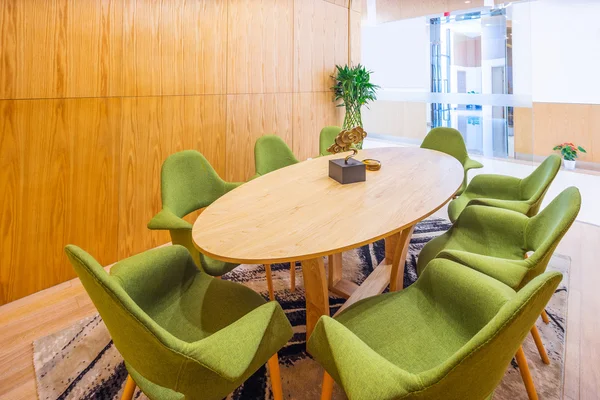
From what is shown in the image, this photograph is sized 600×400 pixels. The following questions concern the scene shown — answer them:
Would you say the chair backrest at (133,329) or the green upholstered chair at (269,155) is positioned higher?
the green upholstered chair at (269,155)

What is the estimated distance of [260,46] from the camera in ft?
14.3

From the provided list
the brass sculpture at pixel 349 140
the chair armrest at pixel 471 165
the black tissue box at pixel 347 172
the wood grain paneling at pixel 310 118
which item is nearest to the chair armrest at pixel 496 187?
the chair armrest at pixel 471 165

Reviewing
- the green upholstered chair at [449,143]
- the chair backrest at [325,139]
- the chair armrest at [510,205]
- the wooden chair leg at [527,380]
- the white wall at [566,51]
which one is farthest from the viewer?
the white wall at [566,51]

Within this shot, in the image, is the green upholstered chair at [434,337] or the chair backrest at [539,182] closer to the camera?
the green upholstered chair at [434,337]

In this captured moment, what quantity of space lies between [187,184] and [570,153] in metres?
6.32

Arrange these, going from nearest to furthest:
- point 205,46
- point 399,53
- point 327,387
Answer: point 327,387 → point 205,46 → point 399,53

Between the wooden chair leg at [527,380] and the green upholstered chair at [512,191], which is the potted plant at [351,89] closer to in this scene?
the green upholstered chair at [512,191]

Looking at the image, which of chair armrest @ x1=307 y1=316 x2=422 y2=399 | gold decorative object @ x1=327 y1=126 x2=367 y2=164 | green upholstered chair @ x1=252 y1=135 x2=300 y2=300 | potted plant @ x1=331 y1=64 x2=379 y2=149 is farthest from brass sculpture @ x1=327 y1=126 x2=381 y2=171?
potted plant @ x1=331 y1=64 x2=379 y2=149

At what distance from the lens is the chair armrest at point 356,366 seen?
93cm

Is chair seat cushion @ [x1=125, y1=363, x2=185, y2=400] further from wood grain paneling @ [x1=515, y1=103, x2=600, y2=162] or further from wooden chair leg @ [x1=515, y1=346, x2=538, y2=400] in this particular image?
wood grain paneling @ [x1=515, y1=103, x2=600, y2=162]

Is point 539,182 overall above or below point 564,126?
below

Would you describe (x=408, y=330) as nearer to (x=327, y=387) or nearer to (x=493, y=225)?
(x=327, y=387)

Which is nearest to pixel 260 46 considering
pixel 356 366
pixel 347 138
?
pixel 347 138

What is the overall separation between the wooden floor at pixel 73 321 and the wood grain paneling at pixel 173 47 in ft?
5.56
